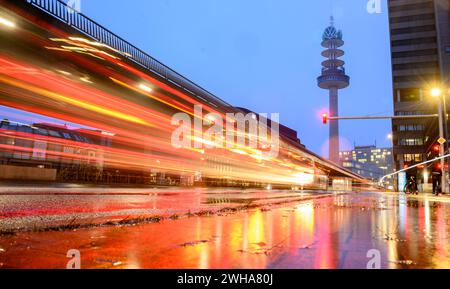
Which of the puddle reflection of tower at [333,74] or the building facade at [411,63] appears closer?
the building facade at [411,63]

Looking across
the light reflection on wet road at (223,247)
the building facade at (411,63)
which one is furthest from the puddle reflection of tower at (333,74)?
the light reflection on wet road at (223,247)

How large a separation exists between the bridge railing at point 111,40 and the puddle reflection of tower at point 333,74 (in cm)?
11912

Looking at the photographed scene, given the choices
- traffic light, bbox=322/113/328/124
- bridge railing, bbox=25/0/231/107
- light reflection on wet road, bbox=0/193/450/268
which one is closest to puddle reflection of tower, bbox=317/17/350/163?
traffic light, bbox=322/113/328/124

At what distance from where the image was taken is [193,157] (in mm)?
22141

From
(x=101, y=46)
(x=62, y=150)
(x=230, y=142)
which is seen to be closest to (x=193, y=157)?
(x=230, y=142)

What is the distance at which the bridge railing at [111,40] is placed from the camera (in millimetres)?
14320

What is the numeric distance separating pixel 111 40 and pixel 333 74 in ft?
446

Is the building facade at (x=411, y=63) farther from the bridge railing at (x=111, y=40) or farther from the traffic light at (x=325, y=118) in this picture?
the bridge railing at (x=111, y=40)

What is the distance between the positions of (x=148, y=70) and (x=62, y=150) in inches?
271

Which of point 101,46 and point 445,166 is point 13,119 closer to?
point 101,46

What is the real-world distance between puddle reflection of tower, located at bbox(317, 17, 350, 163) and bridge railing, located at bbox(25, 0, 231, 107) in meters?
119

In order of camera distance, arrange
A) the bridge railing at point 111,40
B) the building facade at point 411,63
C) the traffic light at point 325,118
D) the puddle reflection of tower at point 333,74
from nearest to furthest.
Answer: the bridge railing at point 111,40 → the traffic light at point 325,118 → the building facade at point 411,63 → the puddle reflection of tower at point 333,74

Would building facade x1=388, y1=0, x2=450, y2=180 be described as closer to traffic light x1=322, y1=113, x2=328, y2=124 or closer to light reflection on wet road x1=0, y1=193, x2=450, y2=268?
traffic light x1=322, y1=113, x2=328, y2=124

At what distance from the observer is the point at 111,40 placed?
17219 millimetres
